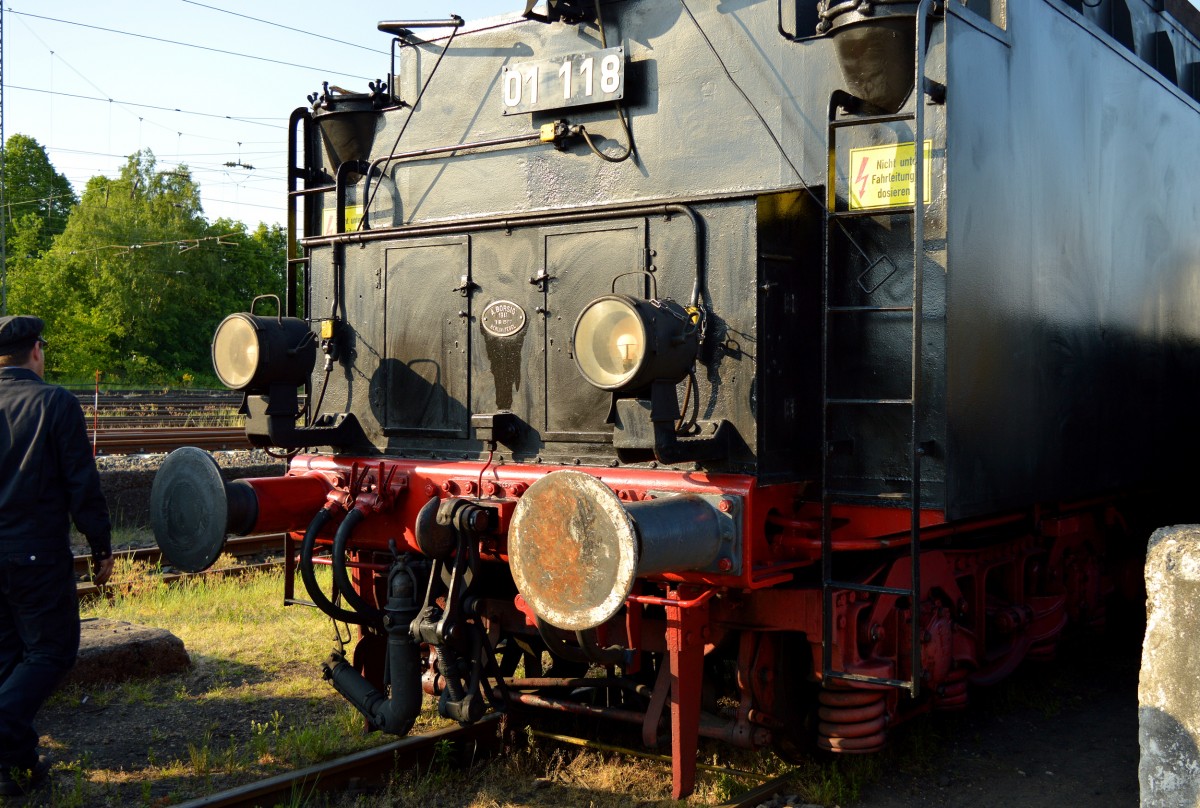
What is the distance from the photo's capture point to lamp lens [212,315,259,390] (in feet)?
17.6

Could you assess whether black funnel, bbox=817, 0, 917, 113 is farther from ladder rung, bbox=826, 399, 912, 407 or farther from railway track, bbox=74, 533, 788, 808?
railway track, bbox=74, 533, 788, 808

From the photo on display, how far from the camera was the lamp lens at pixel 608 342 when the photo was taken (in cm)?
416

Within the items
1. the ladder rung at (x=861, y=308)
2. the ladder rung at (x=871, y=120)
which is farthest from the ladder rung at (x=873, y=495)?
the ladder rung at (x=871, y=120)

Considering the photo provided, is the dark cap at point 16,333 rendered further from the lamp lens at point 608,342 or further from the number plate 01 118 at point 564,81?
the lamp lens at point 608,342

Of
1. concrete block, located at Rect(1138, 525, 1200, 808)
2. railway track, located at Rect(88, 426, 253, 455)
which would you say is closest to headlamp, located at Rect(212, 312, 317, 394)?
concrete block, located at Rect(1138, 525, 1200, 808)

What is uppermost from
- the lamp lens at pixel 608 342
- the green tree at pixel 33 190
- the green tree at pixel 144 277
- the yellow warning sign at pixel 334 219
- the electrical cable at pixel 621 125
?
the green tree at pixel 33 190

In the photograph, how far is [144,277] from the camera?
4656 cm

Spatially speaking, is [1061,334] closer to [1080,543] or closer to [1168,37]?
[1080,543]

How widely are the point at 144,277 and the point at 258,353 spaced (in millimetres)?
44955

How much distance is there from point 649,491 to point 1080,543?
3.59 meters

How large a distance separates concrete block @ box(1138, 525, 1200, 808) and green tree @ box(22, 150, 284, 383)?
40977mm

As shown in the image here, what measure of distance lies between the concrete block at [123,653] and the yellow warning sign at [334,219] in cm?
259

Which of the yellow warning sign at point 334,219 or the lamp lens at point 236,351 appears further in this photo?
the yellow warning sign at point 334,219

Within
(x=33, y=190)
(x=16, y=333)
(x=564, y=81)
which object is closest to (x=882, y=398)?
(x=564, y=81)
